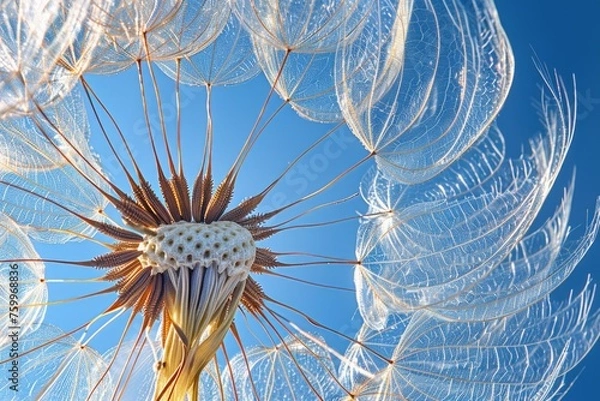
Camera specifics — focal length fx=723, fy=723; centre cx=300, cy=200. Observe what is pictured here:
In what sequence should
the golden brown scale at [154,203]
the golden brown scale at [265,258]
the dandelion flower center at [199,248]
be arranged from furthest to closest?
the golden brown scale at [265,258] → the golden brown scale at [154,203] → the dandelion flower center at [199,248]

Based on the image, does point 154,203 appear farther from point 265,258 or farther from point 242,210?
point 265,258

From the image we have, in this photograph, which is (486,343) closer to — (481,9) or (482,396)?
(482,396)

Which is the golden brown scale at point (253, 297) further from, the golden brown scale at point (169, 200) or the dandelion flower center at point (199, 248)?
the golden brown scale at point (169, 200)

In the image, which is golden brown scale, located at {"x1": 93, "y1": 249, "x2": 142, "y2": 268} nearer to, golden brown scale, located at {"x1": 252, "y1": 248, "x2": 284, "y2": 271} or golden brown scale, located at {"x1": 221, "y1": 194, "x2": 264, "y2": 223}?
golden brown scale, located at {"x1": 221, "y1": 194, "x2": 264, "y2": 223}

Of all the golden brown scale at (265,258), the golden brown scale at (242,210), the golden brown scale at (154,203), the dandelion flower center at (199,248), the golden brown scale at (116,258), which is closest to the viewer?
the dandelion flower center at (199,248)

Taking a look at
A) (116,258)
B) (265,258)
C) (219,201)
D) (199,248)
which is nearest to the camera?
A: (199,248)

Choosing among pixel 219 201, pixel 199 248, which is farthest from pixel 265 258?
pixel 199 248

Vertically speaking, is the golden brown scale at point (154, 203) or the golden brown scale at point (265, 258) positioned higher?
the golden brown scale at point (154, 203)

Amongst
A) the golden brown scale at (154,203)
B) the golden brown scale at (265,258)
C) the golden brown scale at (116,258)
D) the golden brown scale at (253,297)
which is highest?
the golden brown scale at (154,203)

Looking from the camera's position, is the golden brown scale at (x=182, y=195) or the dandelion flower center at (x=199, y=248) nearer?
the dandelion flower center at (x=199, y=248)
